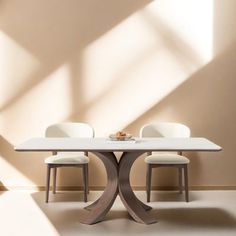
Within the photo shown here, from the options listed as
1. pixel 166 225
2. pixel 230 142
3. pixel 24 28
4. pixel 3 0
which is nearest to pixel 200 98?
pixel 230 142

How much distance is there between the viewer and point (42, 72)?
16.5 ft

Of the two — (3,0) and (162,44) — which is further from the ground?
(3,0)

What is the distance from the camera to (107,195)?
3.94 m

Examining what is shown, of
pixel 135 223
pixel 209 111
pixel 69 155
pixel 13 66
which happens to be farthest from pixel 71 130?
pixel 209 111

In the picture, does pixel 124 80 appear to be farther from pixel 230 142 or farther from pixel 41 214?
pixel 41 214

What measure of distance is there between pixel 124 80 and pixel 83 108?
54 centimetres

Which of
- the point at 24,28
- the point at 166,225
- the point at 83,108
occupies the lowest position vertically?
the point at 166,225

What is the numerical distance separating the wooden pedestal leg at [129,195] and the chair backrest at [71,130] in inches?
35.8

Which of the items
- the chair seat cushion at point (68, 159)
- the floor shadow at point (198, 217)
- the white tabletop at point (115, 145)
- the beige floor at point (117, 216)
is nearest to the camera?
the white tabletop at point (115, 145)

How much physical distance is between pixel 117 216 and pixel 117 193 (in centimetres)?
26

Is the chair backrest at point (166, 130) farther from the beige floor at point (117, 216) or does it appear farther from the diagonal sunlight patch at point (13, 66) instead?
the diagonal sunlight patch at point (13, 66)

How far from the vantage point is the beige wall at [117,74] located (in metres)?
4.99

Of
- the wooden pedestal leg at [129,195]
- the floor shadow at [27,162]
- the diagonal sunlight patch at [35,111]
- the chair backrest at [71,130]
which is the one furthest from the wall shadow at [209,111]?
the wooden pedestal leg at [129,195]

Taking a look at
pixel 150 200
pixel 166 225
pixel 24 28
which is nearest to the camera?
pixel 166 225
